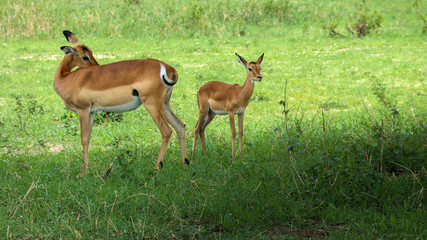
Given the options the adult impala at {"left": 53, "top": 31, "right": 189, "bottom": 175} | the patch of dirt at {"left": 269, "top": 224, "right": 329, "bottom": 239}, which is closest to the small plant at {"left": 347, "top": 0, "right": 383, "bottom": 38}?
the adult impala at {"left": 53, "top": 31, "right": 189, "bottom": 175}

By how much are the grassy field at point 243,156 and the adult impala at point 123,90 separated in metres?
0.39

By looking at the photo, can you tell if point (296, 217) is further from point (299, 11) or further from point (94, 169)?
point (299, 11)

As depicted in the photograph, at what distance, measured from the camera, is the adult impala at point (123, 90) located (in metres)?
4.97

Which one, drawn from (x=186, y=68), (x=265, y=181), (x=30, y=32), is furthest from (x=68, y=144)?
(x=30, y=32)

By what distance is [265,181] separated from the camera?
465 centimetres

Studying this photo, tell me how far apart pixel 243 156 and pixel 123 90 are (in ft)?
4.42

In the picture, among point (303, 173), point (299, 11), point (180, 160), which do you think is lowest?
point (299, 11)

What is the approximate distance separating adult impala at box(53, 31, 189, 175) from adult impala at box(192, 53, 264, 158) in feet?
1.86

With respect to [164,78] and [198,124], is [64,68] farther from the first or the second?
[198,124]

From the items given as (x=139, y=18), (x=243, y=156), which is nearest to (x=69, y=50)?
(x=243, y=156)

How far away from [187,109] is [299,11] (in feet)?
34.2

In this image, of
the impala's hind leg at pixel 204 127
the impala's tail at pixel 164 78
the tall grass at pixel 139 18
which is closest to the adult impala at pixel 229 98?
the impala's hind leg at pixel 204 127

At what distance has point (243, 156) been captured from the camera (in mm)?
5492

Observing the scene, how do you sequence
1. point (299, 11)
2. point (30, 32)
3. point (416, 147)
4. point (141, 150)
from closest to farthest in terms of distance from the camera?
point (416, 147) < point (141, 150) < point (30, 32) < point (299, 11)
